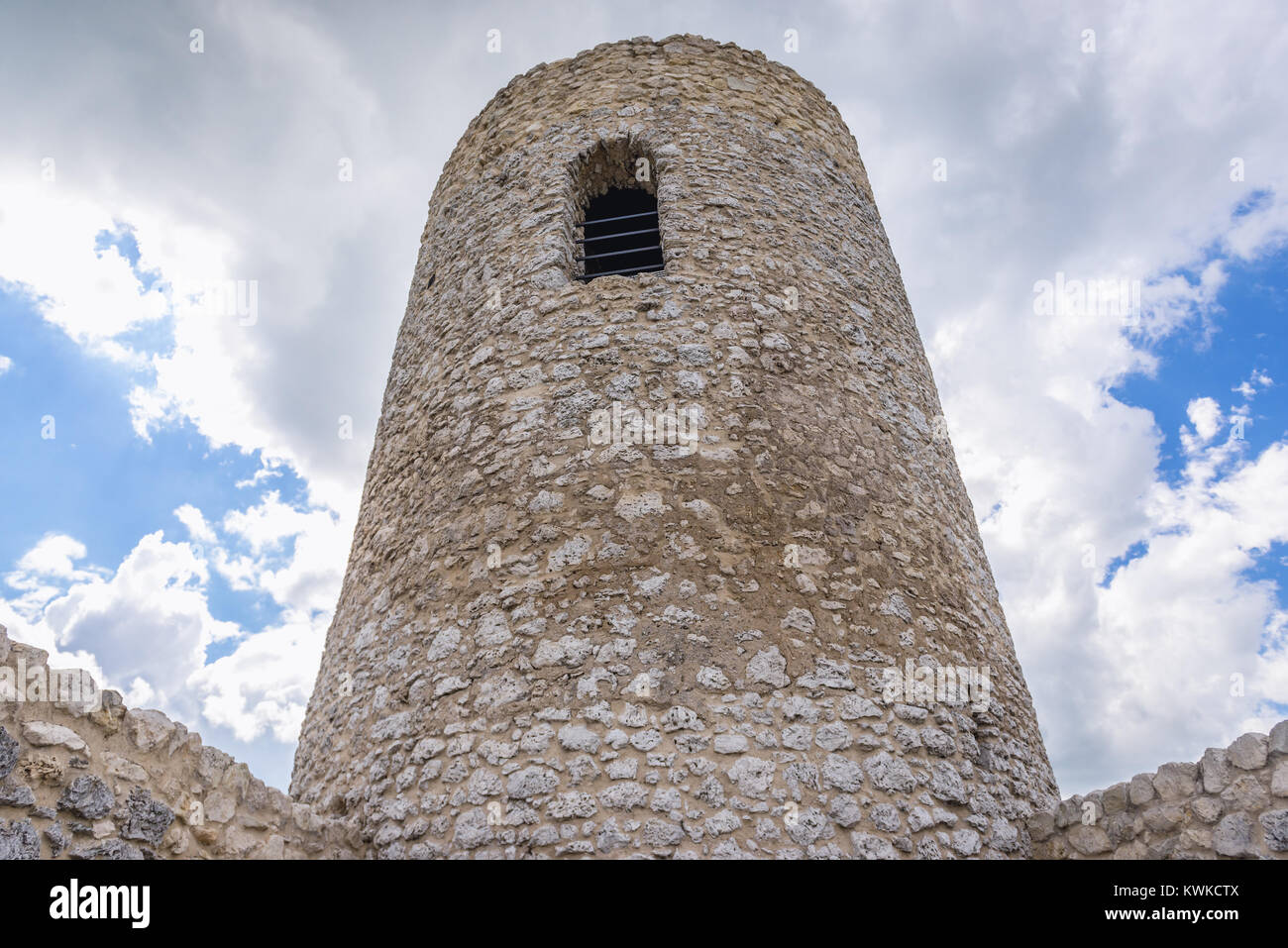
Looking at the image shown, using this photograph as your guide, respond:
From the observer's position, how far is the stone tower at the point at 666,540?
3.76m

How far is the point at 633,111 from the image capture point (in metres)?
6.31

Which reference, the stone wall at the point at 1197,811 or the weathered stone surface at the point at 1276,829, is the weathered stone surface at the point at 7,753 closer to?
the stone wall at the point at 1197,811

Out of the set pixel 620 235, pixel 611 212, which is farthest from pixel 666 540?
pixel 611 212

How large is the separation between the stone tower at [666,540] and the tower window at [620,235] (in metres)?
0.03

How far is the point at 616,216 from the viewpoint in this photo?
640 centimetres

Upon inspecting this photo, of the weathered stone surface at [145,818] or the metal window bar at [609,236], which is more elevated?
the metal window bar at [609,236]

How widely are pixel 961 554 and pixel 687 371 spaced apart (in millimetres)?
2071

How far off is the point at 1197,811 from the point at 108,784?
427 cm

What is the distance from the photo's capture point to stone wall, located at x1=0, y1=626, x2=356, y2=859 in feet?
9.13

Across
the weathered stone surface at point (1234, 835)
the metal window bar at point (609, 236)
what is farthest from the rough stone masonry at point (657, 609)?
the metal window bar at point (609, 236)

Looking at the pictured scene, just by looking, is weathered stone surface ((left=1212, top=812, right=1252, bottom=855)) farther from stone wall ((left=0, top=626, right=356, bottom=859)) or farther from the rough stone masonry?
stone wall ((left=0, top=626, right=356, bottom=859))

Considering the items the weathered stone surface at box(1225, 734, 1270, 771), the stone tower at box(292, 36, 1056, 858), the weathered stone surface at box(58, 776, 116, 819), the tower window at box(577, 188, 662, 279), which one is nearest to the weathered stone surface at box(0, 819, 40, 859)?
the weathered stone surface at box(58, 776, 116, 819)

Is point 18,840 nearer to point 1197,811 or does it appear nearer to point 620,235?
point 1197,811
